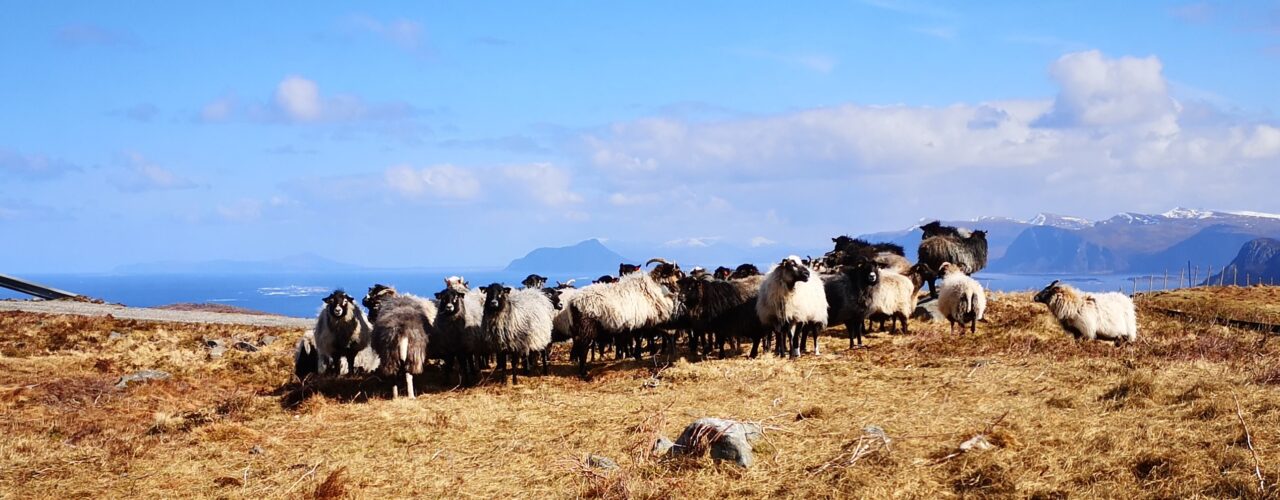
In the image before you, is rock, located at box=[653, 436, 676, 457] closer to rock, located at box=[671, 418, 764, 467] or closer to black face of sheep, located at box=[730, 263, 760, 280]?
rock, located at box=[671, 418, 764, 467]

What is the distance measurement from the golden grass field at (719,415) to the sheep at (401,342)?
565 mm

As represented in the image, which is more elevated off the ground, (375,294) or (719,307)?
(375,294)

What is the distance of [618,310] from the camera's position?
16.1m

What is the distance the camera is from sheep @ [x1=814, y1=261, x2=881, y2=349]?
1744 centimetres

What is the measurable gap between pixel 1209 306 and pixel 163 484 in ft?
86.6

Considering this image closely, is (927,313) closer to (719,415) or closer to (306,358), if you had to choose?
(719,415)

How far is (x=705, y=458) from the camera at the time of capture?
8.44m

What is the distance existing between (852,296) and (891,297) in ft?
4.37

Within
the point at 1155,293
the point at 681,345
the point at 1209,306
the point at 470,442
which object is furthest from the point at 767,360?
the point at 1155,293

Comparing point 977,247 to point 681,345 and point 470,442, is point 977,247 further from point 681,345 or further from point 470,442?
point 470,442

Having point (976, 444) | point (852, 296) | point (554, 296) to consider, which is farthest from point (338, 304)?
point (976, 444)

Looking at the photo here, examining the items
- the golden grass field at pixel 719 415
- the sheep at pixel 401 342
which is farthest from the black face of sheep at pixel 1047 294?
the sheep at pixel 401 342

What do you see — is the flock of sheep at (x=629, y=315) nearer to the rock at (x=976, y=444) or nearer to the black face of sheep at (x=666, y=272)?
the black face of sheep at (x=666, y=272)

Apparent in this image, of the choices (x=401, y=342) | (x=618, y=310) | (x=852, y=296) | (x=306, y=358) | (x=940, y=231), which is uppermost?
(x=940, y=231)
